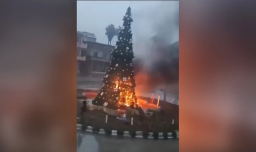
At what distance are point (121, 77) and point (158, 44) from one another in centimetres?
29

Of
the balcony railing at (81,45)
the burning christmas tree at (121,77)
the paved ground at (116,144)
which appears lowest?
the paved ground at (116,144)

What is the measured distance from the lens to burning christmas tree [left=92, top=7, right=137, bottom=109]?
1.13 metres

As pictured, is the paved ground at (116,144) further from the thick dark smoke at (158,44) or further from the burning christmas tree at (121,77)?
the thick dark smoke at (158,44)

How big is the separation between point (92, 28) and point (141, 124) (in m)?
0.62

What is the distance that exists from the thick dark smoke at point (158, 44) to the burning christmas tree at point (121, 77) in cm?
4

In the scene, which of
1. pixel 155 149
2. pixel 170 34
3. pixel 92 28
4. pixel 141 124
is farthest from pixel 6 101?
pixel 170 34

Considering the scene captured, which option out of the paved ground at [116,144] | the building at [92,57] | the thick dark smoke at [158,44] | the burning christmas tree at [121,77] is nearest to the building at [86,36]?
the building at [92,57]

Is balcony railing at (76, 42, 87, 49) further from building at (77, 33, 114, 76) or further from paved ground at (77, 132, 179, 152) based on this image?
paved ground at (77, 132, 179, 152)

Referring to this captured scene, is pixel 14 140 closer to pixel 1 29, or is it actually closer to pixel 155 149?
pixel 1 29

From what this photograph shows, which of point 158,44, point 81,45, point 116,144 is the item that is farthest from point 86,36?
point 116,144

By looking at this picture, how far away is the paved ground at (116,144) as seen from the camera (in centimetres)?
109

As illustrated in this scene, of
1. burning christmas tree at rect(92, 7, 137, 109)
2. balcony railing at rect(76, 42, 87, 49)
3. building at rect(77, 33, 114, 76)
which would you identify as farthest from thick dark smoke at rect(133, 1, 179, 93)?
balcony railing at rect(76, 42, 87, 49)

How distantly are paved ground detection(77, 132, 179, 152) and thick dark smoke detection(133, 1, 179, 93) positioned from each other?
1.05ft

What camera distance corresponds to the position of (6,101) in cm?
94
